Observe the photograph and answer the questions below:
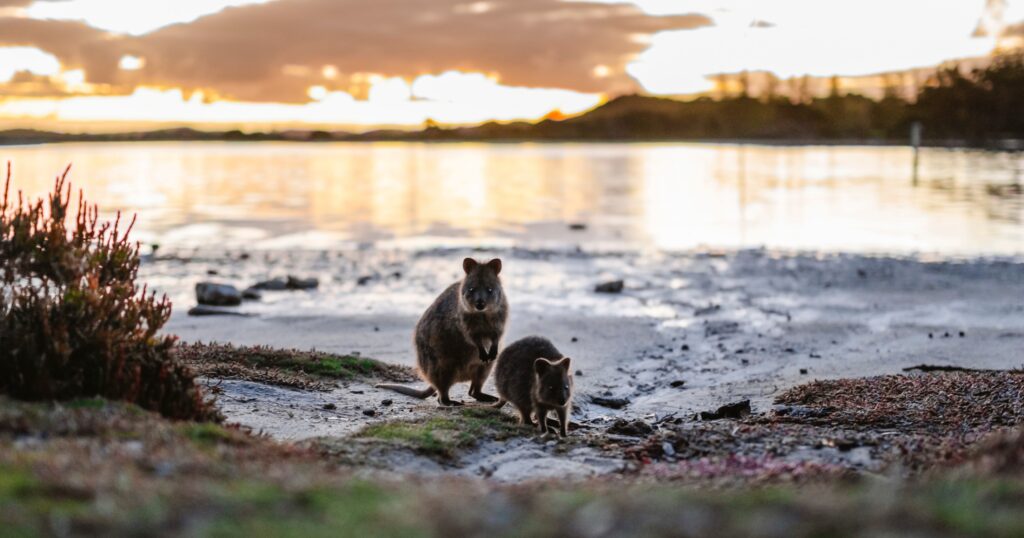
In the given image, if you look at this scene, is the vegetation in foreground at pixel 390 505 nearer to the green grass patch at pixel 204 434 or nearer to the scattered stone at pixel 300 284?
the green grass patch at pixel 204 434

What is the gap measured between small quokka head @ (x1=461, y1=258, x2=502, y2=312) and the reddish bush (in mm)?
3403

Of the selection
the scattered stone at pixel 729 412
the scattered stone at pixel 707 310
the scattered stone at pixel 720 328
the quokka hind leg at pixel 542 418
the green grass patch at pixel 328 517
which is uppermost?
the green grass patch at pixel 328 517

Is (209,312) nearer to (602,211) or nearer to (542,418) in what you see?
(542,418)

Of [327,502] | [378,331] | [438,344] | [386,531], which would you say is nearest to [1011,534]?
[386,531]

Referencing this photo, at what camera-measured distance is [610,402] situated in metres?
14.2

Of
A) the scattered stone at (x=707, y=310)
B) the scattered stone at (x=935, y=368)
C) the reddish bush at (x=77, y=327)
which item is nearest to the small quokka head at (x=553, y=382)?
the reddish bush at (x=77, y=327)

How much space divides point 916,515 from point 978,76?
189 m

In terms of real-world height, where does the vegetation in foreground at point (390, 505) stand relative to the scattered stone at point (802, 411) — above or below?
above

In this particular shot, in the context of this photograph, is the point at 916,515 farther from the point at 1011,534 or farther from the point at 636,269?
the point at 636,269

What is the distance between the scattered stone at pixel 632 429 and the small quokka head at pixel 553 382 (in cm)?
Result: 71

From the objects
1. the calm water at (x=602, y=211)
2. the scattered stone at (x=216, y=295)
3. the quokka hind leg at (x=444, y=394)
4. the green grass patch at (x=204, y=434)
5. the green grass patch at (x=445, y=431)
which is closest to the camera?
the green grass patch at (x=204, y=434)

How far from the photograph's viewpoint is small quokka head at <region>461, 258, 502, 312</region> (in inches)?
476

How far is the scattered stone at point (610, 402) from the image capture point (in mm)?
14078

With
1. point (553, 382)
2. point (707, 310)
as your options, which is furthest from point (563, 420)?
point (707, 310)
